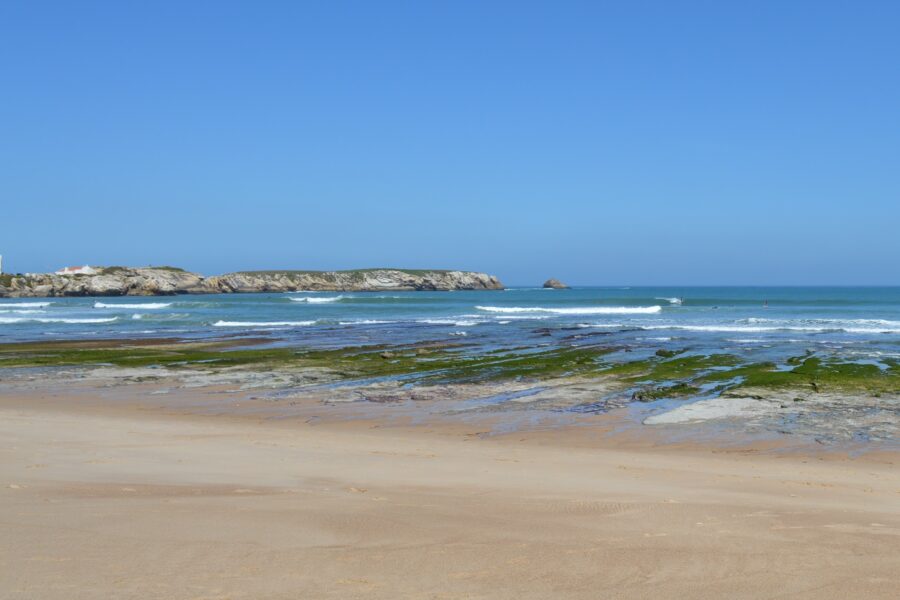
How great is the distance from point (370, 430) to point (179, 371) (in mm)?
11737

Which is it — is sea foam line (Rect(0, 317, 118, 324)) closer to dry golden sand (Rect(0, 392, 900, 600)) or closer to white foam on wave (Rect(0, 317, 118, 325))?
white foam on wave (Rect(0, 317, 118, 325))

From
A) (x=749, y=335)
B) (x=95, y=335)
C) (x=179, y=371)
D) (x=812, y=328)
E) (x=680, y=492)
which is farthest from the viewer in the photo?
(x=812, y=328)

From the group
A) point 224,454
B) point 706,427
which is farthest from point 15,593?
point 706,427

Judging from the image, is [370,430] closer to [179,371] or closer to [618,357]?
[179,371]

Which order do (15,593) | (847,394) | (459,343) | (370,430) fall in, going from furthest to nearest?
(459,343), (847,394), (370,430), (15,593)

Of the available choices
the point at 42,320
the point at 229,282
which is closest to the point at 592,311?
the point at 42,320

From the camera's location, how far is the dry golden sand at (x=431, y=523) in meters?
4.66

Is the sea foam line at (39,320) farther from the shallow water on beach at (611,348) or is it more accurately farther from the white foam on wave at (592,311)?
the white foam on wave at (592,311)

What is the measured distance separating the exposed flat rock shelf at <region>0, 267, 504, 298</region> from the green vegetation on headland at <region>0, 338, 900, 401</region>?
95.4m

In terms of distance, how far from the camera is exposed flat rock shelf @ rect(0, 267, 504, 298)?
117625 millimetres

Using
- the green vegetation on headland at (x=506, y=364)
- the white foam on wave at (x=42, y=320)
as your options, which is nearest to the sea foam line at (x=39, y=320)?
the white foam on wave at (x=42, y=320)

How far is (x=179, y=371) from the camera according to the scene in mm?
22625

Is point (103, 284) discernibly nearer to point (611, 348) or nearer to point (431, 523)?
point (611, 348)

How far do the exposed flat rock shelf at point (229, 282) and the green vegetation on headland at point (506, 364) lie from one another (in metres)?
95.4
